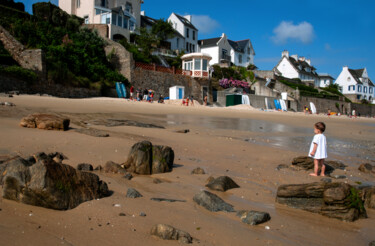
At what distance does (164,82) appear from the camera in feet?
115

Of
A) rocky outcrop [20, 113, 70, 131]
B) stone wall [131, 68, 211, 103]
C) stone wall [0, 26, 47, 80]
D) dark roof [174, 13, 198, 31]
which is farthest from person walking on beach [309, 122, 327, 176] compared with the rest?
dark roof [174, 13, 198, 31]

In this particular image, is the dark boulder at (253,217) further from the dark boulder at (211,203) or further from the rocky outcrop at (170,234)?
the rocky outcrop at (170,234)

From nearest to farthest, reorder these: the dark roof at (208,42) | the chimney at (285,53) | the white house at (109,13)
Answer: the white house at (109,13), the dark roof at (208,42), the chimney at (285,53)

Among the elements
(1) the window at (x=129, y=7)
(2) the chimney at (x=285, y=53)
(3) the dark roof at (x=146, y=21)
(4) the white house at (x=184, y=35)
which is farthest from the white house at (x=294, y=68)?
(1) the window at (x=129, y=7)

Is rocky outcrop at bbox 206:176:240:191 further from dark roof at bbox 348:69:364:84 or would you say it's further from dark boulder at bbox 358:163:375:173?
dark roof at bbox 348:69:364:84

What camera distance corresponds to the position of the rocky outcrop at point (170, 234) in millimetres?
2479

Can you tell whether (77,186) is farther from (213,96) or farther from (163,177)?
(213,96)

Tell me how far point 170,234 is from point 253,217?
1084 millimetres

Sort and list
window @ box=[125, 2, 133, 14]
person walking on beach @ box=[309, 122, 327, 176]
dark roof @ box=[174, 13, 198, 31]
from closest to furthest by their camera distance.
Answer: person walking on beach @ box=[309, 122, 327, 176], window @ box=[125, 2, 133, 14], dark roof @ box=[174, 13, 198, 31]

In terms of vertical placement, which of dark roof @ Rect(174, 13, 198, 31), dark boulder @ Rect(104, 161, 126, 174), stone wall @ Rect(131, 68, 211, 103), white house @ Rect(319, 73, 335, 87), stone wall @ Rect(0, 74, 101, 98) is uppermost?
dark roof @ Rect(174, 13, 198, 31)

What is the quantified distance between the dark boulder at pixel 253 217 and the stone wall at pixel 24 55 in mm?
23230

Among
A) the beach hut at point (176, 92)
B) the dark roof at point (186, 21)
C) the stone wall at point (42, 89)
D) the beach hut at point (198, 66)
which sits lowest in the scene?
the stone wall at point (42, 89)

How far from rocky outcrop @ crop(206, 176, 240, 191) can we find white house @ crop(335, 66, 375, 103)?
305 ft

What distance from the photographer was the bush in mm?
19934
